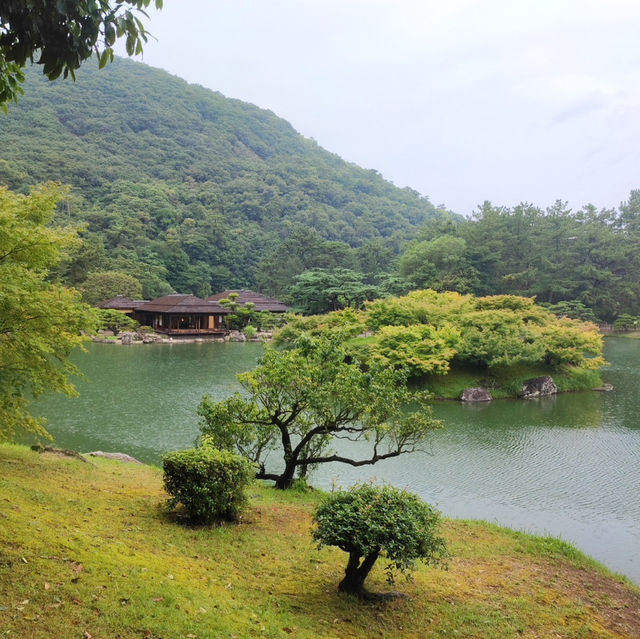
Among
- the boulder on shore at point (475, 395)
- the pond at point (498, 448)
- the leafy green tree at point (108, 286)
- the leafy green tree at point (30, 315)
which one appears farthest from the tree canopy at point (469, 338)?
the leafy green tree at point (108, 286)

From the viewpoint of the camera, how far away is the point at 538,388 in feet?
61.6

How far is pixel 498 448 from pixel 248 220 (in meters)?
59.8

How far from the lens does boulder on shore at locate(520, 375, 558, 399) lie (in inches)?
730

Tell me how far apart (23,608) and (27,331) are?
4454mm

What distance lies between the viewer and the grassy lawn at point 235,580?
10.5ft

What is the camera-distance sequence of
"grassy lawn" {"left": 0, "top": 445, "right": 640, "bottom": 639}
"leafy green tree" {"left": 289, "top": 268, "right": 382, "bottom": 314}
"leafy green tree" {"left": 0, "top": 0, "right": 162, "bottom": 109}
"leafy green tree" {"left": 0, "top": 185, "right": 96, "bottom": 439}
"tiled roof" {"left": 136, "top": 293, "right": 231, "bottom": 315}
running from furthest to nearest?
"leafy green tree" {"left": 289, "top": 268, "right": 382, "bottom": 314} → "tiled roof" {"left": 136, "top": 293, "right": 231, "bottom": 315} → "leafy green tree" {"left": 0, "top": 185, "right": 96, "bottom": 439} → "grassy lawn" {"left": 0, "top": 445, "right": 640, "bottom": 639} → "leafy green tree" {"left": 0, "top": 0, "right": 162, "bottom": 109}

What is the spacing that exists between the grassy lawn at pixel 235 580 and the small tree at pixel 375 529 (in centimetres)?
34

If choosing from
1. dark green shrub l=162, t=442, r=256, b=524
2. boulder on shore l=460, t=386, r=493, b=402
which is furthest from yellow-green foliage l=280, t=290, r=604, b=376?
dark green shrub l=162, t=442, r=256, b=524

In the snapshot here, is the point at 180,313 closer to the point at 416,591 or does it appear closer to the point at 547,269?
the point at 547,269

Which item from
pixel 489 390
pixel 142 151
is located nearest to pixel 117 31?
pixel 489 390

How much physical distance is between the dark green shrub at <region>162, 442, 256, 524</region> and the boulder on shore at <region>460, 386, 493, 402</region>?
13.2 metres

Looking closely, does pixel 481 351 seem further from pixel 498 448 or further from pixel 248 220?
pixel 248 220

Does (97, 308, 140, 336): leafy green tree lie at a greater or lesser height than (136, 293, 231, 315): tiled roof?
lesser

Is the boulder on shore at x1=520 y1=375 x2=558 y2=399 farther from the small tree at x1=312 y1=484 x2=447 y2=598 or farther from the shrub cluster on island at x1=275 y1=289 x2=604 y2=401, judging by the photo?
the small tree at x1=312 y1=484 x2=447 y2=598
